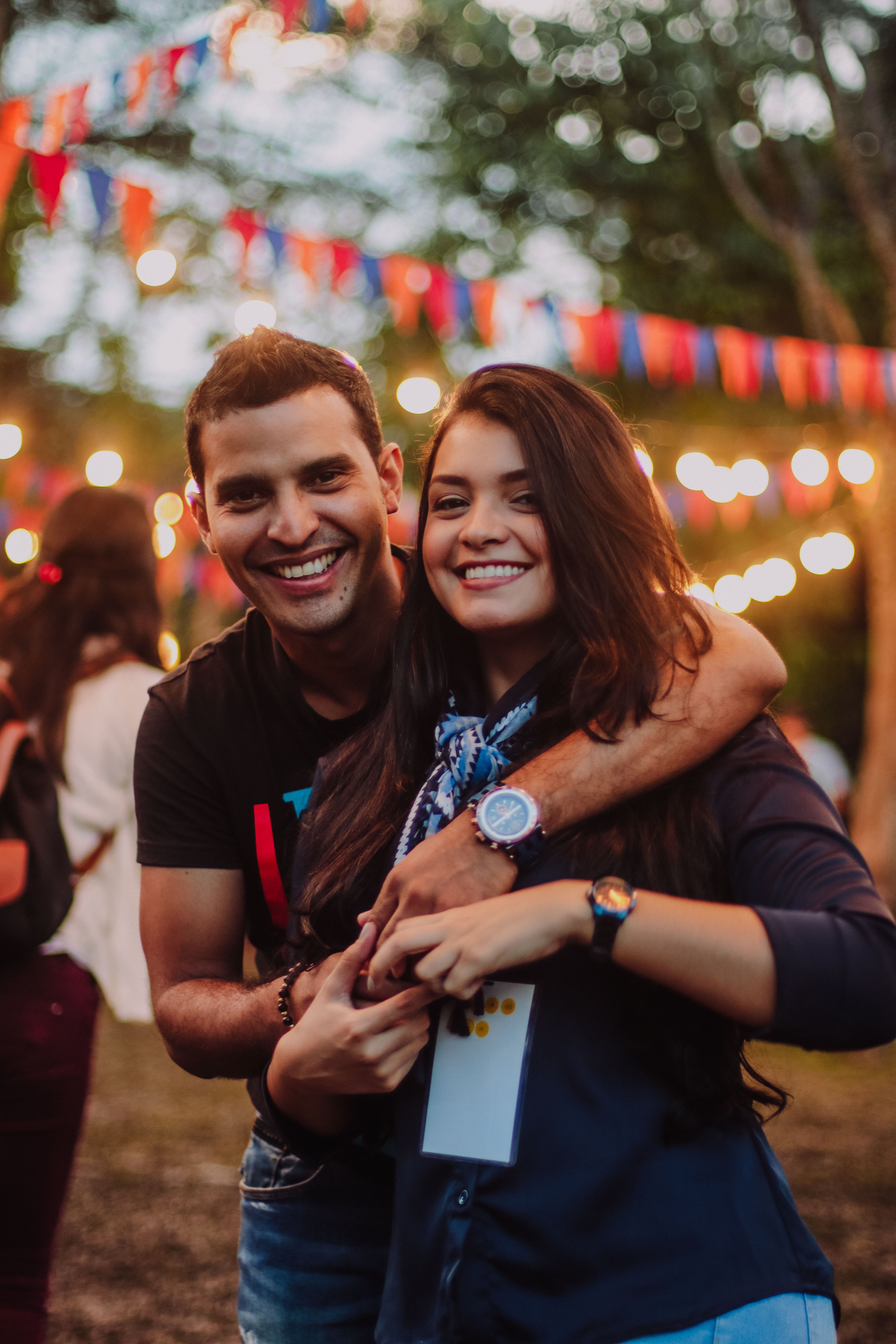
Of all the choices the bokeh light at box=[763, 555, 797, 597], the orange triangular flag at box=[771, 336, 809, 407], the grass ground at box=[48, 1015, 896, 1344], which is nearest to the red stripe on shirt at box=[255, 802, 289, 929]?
the grass ground at box=[48, 1015, 896, 1344]

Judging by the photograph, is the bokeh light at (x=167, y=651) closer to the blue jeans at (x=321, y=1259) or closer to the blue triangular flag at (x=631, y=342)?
the blue jeans at (x=321, y=1259)

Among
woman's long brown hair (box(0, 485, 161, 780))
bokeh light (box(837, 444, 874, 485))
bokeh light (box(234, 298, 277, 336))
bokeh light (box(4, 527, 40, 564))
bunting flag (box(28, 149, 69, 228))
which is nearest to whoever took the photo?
woman's long brown hair (box(0, 485, 161, 780))

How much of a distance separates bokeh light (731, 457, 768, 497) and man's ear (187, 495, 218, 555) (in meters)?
5.90

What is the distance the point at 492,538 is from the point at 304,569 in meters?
0.47

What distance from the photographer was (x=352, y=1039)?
4.12 ft

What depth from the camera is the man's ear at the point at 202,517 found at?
6.39ft

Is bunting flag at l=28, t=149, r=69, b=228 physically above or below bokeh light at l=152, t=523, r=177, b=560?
above

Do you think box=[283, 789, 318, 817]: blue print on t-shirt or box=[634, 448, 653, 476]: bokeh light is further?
box=[283, 789, 318, 817]: blue print on t-shirt

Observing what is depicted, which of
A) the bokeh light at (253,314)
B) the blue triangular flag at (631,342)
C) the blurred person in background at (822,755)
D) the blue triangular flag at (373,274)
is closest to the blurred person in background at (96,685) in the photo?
the bokeh light at (253,314)

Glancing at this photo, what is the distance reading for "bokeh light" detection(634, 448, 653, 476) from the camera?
158 centimetres

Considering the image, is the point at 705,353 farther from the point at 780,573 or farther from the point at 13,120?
the point at 13,120

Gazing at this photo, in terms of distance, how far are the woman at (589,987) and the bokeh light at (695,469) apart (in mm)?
5978

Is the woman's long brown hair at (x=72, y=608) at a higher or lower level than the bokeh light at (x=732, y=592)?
lower

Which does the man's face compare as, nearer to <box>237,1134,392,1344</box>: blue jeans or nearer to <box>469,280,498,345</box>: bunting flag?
<box>237,1134,392,1344</box>: blue jeans
